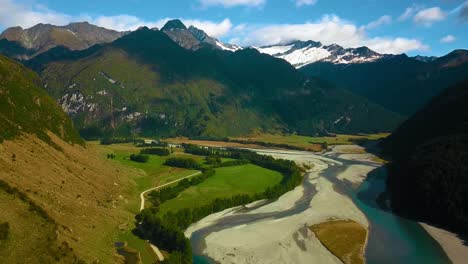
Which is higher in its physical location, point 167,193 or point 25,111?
point 25,111

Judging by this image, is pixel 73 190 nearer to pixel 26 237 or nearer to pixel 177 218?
pixel 177 218

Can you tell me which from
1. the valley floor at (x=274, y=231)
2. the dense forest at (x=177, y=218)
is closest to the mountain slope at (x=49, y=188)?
the dense forest at (x=177, y=218)

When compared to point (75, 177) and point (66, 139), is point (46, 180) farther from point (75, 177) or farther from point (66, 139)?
point (66, 139)

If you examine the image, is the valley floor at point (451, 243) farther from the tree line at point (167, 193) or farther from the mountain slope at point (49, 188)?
the tree line at point (167, 193)

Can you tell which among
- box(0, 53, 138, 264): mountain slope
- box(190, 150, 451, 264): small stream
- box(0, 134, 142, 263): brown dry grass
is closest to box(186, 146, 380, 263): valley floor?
box(190, 150, 451, 264): small stream

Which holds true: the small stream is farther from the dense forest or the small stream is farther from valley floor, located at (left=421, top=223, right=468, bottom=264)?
the dense forest

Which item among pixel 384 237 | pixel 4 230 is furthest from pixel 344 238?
pixel 4 230
